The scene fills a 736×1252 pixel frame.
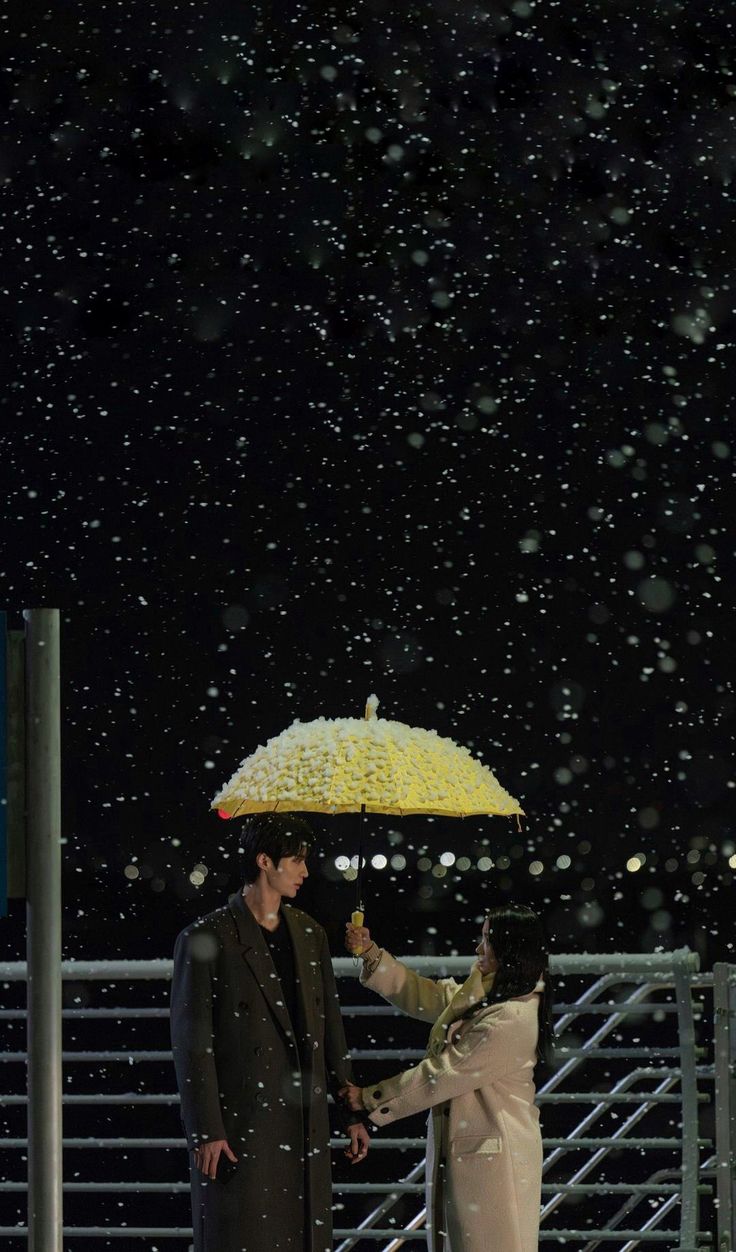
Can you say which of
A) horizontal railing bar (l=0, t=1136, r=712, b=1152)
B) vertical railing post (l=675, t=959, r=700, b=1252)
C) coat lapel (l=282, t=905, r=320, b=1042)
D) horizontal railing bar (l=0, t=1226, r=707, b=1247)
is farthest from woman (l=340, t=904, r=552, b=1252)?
vertical railing post (l=675, t=959, r=700, b=1252)

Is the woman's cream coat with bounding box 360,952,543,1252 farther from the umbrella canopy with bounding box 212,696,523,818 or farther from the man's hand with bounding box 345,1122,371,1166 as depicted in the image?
the umbrella canopy with bounding box 212,696,523,818

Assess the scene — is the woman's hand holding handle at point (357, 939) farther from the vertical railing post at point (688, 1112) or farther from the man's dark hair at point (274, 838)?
the vertical railing post at point (688, 1112)

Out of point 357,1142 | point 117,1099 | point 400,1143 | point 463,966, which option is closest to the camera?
point 357,1142

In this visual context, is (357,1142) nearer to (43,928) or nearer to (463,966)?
(463,966)

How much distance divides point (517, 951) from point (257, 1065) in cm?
85

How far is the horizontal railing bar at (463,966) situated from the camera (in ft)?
18.5

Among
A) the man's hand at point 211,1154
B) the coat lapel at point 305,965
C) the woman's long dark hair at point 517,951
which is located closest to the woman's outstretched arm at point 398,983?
the coat lapel at point 305,965

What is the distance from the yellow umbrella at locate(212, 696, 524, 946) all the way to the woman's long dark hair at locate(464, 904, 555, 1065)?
12.9 inches

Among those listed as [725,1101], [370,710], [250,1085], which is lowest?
[725,1101]

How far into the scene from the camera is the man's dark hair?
5.14 m

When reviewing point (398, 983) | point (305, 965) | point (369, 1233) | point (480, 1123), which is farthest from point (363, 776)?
point (369, 1233)

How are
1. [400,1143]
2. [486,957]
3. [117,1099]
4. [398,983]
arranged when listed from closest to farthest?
1. [486,957]
2. [398,983]
3. [117,1099]
4. [400,1143]

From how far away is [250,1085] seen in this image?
5.13 metres

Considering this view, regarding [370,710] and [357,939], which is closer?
[357,939]
